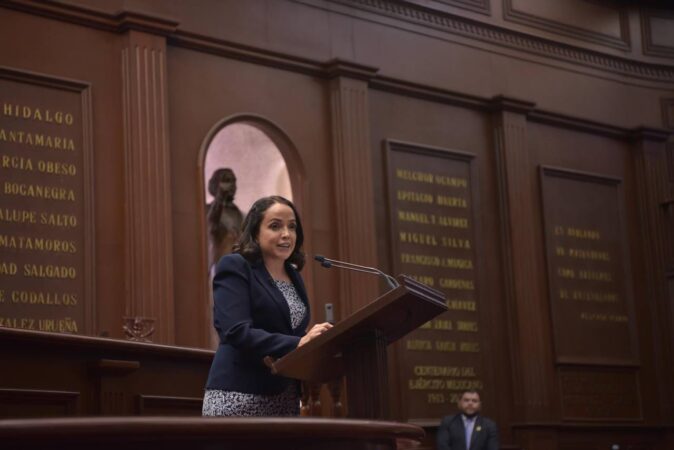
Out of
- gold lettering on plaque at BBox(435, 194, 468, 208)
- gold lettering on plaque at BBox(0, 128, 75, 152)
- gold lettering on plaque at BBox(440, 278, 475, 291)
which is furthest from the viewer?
gold lettering on plaque at BBox(435, 194, 468, 208)

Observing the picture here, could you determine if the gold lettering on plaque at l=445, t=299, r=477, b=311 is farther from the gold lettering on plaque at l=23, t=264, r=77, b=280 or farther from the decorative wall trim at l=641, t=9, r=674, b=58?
the decorative wall trim at l=641, t=9, r=674, b=58

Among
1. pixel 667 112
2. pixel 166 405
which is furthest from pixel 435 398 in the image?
pixel 166 405

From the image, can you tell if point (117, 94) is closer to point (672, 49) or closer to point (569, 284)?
point (569, 284)

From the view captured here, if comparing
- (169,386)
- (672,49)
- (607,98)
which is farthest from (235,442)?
(672,49)

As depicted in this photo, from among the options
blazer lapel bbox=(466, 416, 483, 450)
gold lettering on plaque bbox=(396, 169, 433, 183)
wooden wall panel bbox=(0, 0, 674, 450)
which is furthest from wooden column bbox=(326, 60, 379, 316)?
blazer lapel bbox=(466, 416, 483, 450)

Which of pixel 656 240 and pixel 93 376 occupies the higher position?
pixel 656 240

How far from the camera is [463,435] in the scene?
924 centimetres

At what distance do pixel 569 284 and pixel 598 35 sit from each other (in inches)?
116

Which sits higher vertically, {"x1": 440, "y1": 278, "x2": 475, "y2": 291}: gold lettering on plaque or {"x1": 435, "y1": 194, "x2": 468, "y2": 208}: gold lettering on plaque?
{"x1": 435, "y1": 194, "x2": 468, "y2": 208}: gold lettering on plaque

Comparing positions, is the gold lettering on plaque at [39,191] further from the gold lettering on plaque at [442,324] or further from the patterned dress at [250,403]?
the patterned dress at [250,403]

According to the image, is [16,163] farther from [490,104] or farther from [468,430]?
[490,104]

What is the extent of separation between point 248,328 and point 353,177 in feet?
21.4

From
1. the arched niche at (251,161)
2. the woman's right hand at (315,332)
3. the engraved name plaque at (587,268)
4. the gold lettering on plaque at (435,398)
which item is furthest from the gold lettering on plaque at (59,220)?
the engraved name plaque at (587,268)

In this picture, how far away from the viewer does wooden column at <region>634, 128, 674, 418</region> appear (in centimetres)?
1192
